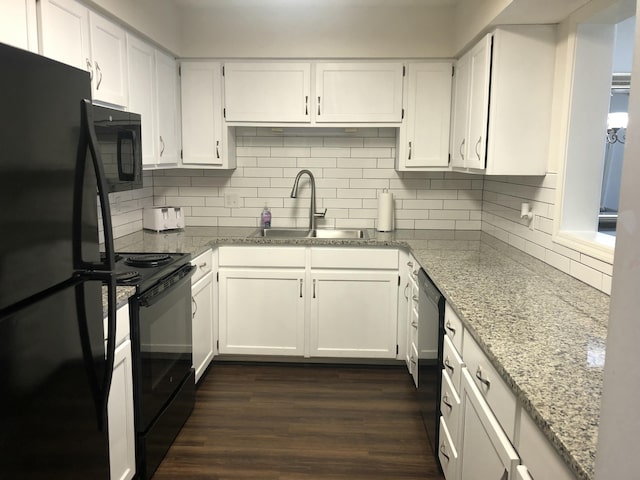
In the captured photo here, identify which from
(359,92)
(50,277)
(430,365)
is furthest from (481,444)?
(359,92)

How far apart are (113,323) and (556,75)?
2.46 m

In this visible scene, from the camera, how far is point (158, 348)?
239cm

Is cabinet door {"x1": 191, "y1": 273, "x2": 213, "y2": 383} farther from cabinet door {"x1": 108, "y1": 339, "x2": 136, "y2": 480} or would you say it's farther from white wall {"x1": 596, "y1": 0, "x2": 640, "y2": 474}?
Answer: white wall {"x1": 596, "y1": 0, "x2": 640, "y2": 474}

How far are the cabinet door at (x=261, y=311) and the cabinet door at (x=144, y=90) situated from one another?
3.09ft

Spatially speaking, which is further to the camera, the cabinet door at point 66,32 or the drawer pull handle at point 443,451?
the drawer pull handle at point 443,451

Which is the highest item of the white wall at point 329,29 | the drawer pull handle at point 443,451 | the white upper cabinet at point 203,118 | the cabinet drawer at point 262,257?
the white wall at point 329,29

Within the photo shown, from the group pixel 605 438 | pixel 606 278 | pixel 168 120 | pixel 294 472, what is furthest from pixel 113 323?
pixel 168 120

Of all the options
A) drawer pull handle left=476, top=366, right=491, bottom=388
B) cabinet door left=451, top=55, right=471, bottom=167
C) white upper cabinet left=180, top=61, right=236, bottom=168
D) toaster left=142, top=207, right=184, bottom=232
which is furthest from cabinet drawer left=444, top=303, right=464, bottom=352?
toaster left=142, top=207, right=184, bottom=232

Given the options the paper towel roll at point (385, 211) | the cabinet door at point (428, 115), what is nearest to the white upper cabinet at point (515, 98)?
the cabinet door at point (428, 115)

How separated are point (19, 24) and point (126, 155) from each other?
0.63m

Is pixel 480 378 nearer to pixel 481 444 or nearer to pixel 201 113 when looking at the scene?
pixel 481 444

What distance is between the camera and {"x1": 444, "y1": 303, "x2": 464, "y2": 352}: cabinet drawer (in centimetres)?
200

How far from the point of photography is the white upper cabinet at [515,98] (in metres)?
2.70

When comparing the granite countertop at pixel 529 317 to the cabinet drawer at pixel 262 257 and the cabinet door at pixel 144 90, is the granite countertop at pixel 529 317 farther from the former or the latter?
the cabinet door at pixel 144 90
